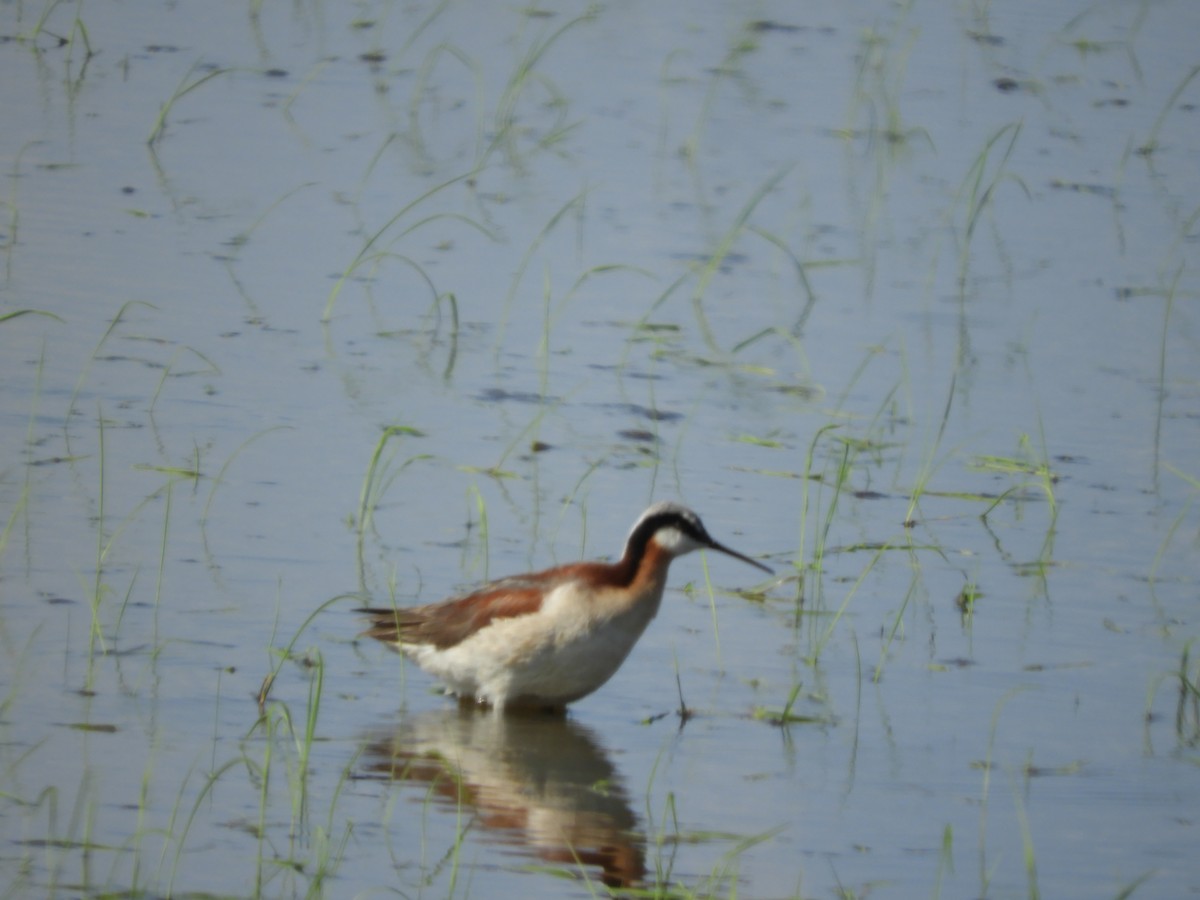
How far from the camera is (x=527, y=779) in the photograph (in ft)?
27.6

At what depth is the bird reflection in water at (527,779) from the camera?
25.3 ft

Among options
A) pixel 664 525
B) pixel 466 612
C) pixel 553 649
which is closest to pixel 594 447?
pixel 664 525

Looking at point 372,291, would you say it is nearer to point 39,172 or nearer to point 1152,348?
point 39,172

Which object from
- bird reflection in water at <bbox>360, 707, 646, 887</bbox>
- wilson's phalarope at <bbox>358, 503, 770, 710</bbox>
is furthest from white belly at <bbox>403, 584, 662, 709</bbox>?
bird reflection in water at <bbox>360, 707, 646, 887</bbox>

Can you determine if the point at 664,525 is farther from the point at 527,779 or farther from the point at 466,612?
the point at 527,779

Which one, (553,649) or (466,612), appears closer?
(553,649)

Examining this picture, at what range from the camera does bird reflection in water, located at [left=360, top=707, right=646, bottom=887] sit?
7699mm

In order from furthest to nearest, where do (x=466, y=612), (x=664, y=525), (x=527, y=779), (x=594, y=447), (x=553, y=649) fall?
(x=594, y=447) → (x=664, y=525) → (x=466, y=612) → (x=553, y=649) → (x=527, y=779)

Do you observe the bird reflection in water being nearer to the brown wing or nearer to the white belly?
the white belly

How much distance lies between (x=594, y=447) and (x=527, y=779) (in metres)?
3.50

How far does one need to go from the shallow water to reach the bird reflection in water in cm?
3

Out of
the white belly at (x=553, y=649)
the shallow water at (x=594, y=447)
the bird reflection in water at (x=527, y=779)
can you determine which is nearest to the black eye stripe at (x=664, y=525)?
the white belly at (x=553, y=649)

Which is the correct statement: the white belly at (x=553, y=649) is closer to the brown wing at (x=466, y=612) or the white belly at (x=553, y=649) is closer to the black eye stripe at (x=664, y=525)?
the brown wing at (x=466, y=612)

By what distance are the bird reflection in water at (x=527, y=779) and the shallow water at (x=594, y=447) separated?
32mm
